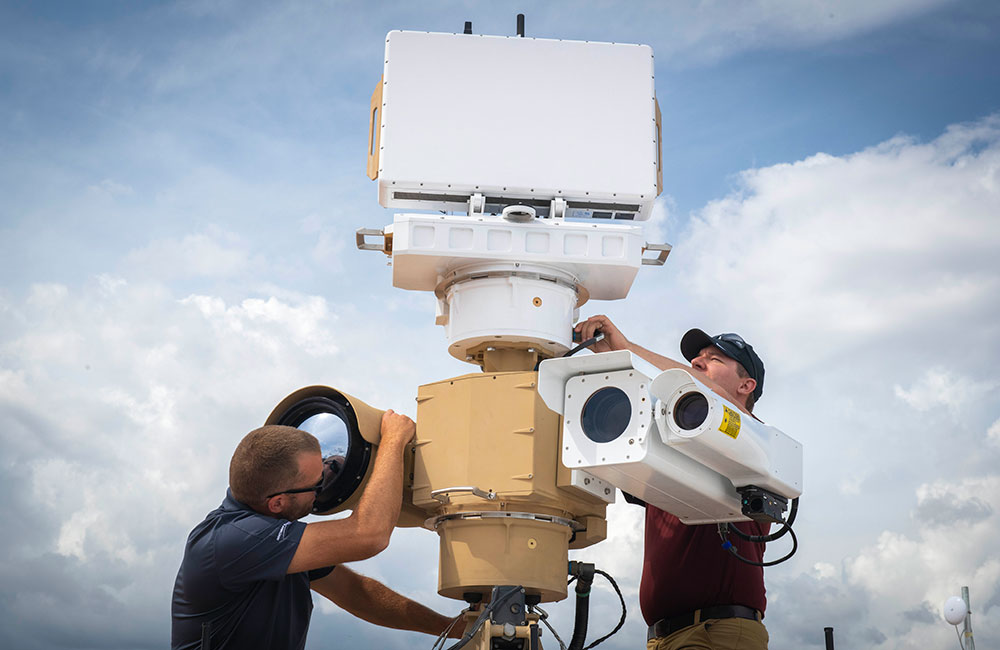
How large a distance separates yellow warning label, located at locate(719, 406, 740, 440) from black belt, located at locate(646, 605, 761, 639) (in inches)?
33.8

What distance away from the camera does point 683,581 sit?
4.07 metres

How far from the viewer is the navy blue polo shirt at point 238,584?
134 inches

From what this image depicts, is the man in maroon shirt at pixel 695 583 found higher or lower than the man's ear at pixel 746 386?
lower

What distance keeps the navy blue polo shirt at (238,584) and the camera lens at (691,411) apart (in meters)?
1.32

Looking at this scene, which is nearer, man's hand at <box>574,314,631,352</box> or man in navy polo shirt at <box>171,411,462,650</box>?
man in navy polo shirt at <box>171,411,462,650</box>

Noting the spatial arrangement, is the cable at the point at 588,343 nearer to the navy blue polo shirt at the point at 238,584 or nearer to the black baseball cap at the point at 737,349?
the black baseball cap at the point at 737,349

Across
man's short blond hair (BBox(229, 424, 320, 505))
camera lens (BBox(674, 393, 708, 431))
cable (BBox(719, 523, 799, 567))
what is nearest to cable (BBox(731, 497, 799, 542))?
cable (BBox(719, 523, 799, 567))

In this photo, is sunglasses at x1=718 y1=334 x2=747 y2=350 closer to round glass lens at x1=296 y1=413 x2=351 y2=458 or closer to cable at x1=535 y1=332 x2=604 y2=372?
cable at x1=535 y1=332 x2=604 y2=372

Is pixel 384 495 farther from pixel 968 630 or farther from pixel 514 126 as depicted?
pixel 968 630

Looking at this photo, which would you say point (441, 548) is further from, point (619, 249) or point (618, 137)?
point (618, 137)

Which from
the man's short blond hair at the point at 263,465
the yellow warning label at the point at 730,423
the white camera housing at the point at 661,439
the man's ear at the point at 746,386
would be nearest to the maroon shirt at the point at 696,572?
the white camera housing at the point at 661,439

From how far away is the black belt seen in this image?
3.98 meters

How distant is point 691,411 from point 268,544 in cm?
147

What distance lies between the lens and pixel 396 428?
3.92m
